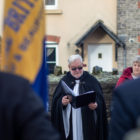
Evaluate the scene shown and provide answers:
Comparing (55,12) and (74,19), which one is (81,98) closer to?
(74,19)

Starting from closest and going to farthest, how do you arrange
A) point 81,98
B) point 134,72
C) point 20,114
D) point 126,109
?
point 20,114 < point 126,109 < point 81,98 < point 134,72

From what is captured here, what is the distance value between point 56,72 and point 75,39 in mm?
3596

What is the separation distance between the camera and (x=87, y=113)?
17.4 feet

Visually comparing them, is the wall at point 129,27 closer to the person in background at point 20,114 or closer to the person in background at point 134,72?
the person in background at point 134,72

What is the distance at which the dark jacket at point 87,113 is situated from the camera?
209 inches

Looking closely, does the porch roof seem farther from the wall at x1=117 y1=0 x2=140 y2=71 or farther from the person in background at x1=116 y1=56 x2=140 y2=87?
the person in background at x1=116 y1=56 x2=140 y2=87

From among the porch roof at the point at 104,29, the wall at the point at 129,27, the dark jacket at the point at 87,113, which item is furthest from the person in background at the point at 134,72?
the wall at the point at 129,27

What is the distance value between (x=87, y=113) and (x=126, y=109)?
10.8 feet

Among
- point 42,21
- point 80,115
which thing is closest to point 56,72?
point 80,115

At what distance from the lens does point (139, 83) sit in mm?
2127

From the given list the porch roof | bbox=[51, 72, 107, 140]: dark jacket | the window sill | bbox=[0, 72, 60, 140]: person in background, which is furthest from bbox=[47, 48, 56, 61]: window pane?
bbox=[0, 72, 60, 140]: person in background

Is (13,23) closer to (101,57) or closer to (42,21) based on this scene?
(42,21)

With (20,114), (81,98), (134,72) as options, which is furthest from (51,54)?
(20,114)

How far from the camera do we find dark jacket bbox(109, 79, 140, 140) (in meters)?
2.02
